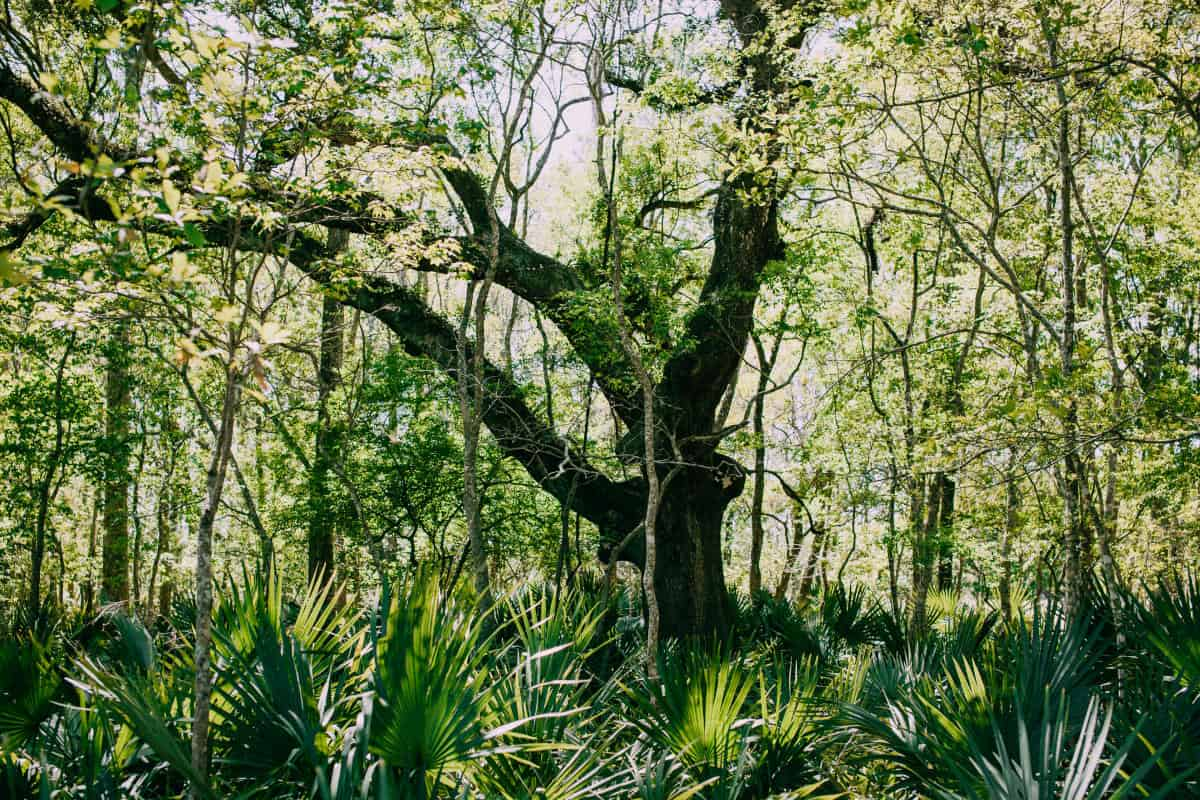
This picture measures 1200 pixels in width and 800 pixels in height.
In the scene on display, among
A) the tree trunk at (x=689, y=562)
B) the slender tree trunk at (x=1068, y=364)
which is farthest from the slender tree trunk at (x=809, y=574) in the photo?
the slender tree trunk at (x=1068, y=364)

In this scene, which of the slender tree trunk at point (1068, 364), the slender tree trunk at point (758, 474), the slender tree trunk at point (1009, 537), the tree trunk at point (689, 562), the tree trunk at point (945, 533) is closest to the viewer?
the slender tree trunk at point (1068, 364)

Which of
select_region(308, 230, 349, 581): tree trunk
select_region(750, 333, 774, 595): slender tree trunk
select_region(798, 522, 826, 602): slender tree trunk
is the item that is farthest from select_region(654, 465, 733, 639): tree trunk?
select_region(798, 522, 826, 602): slender tree trunk

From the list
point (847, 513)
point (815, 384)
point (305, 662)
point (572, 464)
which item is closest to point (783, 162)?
point (572, 464)

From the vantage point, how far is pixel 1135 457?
10.3 meters

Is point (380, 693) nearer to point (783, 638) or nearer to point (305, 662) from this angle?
point (305, 662)

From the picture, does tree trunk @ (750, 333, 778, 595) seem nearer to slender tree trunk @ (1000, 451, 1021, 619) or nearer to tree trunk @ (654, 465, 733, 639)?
tree trunk @ (654, 465, 733, 639)

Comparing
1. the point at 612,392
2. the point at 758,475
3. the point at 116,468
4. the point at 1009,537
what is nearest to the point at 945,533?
the point at 1009,537

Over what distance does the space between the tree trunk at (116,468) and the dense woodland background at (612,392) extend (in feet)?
0.34

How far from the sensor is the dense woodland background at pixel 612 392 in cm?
316

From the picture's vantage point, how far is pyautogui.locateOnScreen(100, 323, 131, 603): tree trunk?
10.5m

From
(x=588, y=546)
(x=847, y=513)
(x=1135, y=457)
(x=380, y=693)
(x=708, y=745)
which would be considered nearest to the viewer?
(x=380, y=693)

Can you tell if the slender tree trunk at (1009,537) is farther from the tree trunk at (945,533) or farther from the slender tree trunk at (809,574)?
the slender tree trunk at (809,574)

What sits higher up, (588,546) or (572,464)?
(572,464)

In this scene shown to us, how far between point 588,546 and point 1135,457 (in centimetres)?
939
